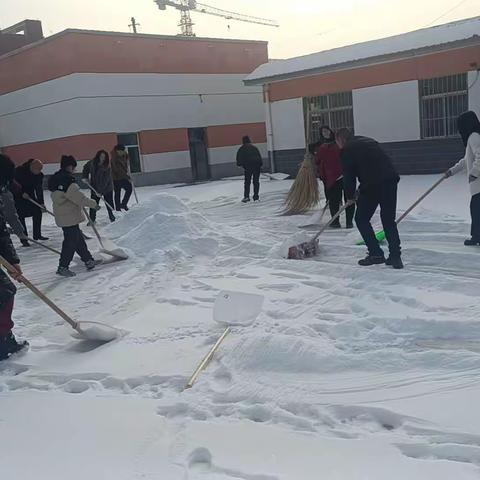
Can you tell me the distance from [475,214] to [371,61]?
9.30 meters

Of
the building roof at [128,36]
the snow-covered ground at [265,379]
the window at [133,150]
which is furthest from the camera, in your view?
the window at [133,150]

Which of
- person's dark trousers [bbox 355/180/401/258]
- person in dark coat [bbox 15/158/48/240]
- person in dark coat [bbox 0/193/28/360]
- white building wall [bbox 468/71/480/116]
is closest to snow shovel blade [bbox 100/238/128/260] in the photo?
person in dark coat [bbox 15/158/48/240]

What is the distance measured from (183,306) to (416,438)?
2.72 meters

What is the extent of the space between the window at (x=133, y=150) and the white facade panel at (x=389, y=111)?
8.43 meters

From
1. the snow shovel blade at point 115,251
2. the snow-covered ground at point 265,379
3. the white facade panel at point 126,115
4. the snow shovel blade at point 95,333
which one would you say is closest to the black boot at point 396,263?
the snow-covered ground at point 265,379

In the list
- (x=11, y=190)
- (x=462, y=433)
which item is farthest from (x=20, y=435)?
(x=11, y=190)

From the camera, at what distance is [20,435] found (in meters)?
2.99

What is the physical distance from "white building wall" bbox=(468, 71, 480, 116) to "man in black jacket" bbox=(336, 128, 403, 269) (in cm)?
859

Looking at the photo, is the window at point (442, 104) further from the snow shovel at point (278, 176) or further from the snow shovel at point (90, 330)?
the snow shovel at point (90, 330)

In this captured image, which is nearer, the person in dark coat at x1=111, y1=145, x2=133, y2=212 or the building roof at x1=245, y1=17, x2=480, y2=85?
the person in dark coat at x1=111, y1=145, x2=133, y2=212

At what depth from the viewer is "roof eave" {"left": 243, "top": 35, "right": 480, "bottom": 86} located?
12523mm

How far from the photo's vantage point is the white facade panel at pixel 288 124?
16469 mm

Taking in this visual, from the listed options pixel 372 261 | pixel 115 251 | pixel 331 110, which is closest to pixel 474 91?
pixel 331 110

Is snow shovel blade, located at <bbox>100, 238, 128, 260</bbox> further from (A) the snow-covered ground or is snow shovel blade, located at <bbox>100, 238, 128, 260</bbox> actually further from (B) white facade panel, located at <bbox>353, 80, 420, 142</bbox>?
(B) white facade panel, located at <bbox>353, 80, 420, 142</bbox>
